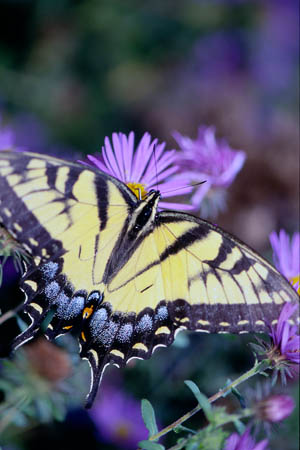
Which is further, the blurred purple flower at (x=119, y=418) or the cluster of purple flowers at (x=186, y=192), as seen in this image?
the blurred purple flower at (x=119, y=418)

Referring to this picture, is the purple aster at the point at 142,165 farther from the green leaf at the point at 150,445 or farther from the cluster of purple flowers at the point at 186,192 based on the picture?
the green leaf at the point at 150,445

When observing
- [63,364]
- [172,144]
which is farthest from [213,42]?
[63,364]

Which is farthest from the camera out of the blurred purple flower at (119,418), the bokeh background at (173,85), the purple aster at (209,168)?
the bokeh background at (173,85)

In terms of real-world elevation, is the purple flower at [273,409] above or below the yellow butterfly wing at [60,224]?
below

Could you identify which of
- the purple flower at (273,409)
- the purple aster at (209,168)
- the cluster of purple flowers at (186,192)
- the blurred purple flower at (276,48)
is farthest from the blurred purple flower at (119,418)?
the blurred purple flower at (276,48)

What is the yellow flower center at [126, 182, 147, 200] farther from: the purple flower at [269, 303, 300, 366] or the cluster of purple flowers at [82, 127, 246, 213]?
the purple flower at [269, 303, 300, 366]

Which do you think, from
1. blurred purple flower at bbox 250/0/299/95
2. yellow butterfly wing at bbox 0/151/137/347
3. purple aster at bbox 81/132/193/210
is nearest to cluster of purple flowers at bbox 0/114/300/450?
purple aster at bbox 81/132/193/210

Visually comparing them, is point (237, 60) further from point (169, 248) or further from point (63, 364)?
point (63, 364)
